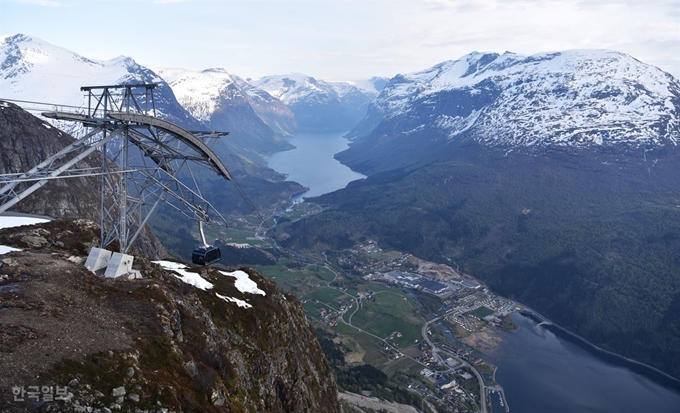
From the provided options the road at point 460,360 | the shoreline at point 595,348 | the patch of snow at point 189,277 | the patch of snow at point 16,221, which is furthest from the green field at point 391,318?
the patch of snow at point 16,221

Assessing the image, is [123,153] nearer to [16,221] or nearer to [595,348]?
[16,221]

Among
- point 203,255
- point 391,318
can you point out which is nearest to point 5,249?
point 203,255

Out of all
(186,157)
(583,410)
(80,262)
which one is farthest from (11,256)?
(583,410)

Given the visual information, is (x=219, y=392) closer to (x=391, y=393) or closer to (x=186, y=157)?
(x=186, y=157)

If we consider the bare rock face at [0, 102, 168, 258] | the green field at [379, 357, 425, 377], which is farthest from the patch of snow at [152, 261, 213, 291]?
the green field at [379, 357, 425, 377]

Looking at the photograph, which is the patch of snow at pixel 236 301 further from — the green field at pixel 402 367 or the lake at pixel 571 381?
the lake at pixel 571 381
